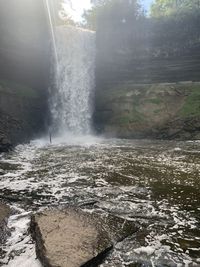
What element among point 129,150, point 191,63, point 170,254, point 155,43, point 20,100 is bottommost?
point 170,254

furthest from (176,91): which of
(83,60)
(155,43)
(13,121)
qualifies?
(13,121)

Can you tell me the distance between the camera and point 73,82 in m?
24.7

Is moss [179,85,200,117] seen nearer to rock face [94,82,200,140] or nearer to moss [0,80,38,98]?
rock face [94,82,200,140]

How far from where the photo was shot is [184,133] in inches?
777

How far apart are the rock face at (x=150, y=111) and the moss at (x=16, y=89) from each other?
524 centimetres

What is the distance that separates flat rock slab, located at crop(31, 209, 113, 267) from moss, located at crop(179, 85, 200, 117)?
16.0 meters

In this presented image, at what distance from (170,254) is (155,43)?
23.9 meters

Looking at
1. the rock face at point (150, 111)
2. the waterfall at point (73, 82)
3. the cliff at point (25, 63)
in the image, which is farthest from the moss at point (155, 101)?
the cliff at point (25, 63)

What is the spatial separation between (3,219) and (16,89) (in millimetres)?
16308

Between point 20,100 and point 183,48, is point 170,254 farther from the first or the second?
point 183,48

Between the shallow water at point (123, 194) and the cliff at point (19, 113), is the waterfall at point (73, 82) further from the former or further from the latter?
the shallow water at point (123, 194)

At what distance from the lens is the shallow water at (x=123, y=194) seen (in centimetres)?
497

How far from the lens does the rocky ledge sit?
4.57 meters

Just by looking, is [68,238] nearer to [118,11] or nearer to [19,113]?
[19,113]
